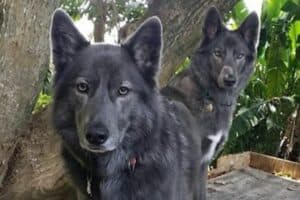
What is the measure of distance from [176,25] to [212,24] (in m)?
0.47

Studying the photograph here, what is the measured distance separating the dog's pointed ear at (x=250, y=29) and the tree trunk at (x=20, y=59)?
1934mm

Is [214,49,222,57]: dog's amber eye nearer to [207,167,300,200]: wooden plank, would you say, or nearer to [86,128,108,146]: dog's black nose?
[207,167,300,200]: wooden plank

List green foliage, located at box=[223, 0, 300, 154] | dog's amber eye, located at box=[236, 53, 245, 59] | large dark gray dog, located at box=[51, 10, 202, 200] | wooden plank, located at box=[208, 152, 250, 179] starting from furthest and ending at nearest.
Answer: green foliage, located at box=[223, 0, 300, 154], wooden plank, located at box=[208, 152, 250, 179], dog's amber eye, located at box=[236, 53, 245, 59], large dark gray dog, located at box=[51, 10, 202, 200]

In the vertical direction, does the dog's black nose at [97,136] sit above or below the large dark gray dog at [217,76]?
below

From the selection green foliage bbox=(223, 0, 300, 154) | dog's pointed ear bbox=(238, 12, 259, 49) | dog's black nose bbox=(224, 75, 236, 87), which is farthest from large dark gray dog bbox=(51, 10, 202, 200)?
green foliage bbox=(223, 0, 300, 154)

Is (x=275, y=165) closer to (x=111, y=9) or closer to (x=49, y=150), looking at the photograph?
(x=111, y=9)

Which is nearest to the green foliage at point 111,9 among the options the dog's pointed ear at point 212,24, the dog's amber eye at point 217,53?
the dog's pointed ear at point 212,24

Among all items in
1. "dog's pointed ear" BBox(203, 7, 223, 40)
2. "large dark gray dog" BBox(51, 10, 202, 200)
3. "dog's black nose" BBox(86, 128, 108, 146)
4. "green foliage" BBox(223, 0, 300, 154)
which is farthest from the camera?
"green foliage" BBox(223, 0, 300, 154)

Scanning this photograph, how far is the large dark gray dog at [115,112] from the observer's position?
9.85 ft

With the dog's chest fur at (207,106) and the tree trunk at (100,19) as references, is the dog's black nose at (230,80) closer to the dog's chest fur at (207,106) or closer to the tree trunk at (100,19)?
the dog's chest fur at (207,106)

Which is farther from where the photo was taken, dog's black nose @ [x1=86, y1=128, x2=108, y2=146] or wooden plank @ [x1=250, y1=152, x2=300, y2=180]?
wooden plank @ [x1=250, y1=152, x2=300, y2=180]

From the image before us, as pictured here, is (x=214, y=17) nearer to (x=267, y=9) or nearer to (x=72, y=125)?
(x=72, y=125)

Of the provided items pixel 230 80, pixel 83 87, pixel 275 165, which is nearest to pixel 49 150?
pixel 83 87

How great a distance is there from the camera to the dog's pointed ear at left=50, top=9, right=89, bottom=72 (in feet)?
10.4
